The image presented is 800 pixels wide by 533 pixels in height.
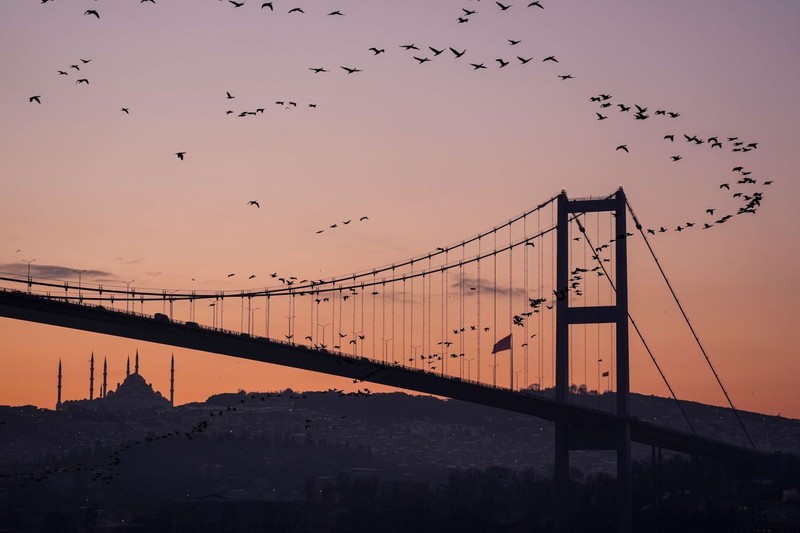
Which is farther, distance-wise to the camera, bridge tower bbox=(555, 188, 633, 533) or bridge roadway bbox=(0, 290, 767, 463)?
bridge tower bbox=(555, 188, 633, 533)

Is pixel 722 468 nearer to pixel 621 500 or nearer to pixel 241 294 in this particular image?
pixel 621 500

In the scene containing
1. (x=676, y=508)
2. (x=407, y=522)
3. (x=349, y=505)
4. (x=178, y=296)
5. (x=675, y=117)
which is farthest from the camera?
(x=349, y=505)

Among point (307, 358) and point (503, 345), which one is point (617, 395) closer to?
point (503, 345)

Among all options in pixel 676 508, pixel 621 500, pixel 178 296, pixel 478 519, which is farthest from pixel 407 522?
pixel 178 296

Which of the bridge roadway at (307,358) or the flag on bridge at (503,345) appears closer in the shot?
the bridge roadway at (307,358)

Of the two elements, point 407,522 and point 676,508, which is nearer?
point 676,508
